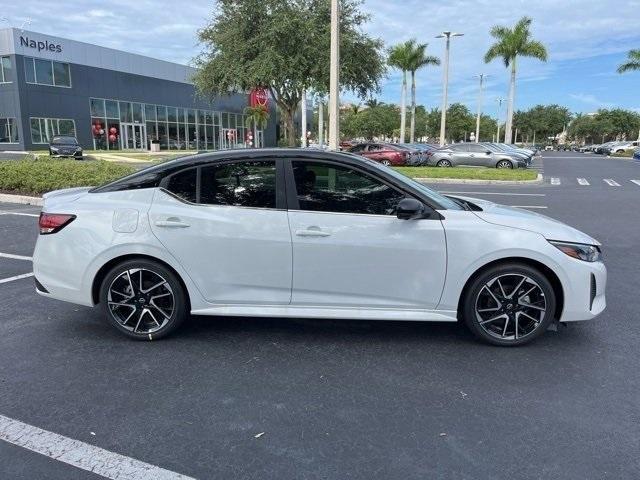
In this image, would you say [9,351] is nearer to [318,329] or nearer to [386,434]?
[318,329]

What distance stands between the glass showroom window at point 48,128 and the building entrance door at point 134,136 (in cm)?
508

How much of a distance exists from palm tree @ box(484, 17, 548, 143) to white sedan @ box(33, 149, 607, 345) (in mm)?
45026

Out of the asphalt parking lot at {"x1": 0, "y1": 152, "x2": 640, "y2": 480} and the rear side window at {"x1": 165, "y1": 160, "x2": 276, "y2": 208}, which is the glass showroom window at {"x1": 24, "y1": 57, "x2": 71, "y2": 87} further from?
the rear side window at {"x1": 165, "y1": 160, "x2": 276, "y2": 208}

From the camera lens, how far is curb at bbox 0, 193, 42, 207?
11.9 meters

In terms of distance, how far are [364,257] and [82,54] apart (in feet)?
147

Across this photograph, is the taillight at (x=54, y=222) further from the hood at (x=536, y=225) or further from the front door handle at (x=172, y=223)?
the hood at (x=536, y=225)

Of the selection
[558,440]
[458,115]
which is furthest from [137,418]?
[458,115]

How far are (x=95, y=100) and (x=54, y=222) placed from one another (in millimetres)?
43650

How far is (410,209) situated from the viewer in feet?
12.5

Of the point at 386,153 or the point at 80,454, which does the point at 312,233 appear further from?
the point at 386,153

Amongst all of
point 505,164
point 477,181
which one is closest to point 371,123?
point 505,164

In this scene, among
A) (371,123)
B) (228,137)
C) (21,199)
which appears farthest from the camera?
(371,123)

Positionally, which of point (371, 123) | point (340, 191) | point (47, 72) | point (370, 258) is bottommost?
point (370, 258)

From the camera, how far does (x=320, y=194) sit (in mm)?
4055
